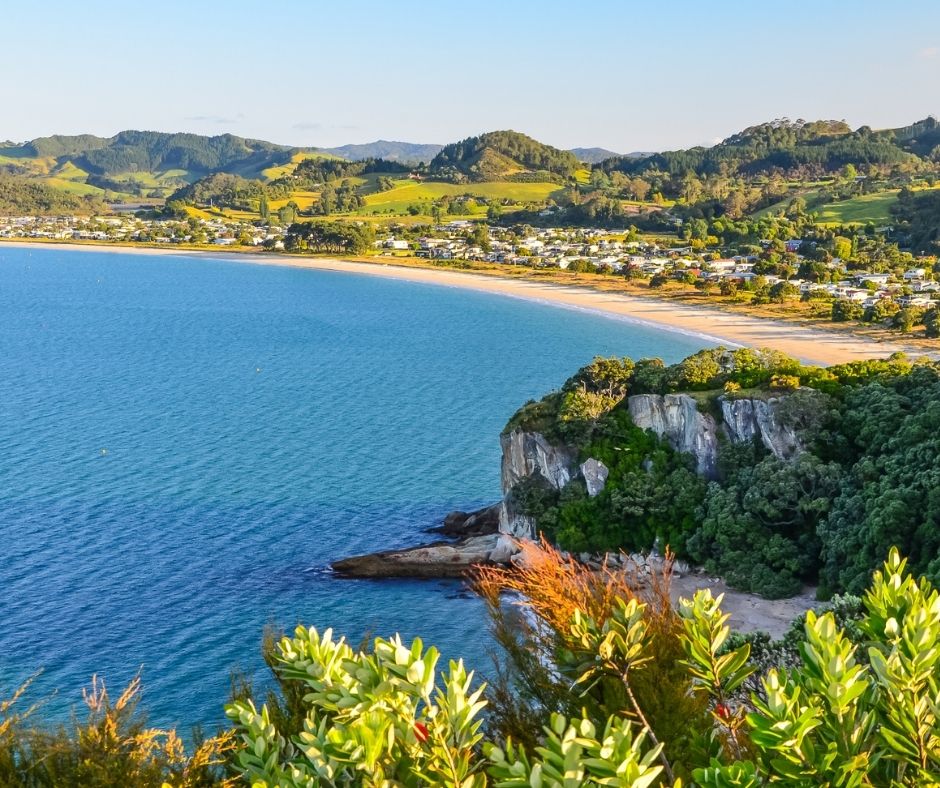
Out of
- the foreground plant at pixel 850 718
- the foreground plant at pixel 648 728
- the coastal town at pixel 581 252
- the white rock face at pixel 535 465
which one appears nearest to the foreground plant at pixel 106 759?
the foreground plant at pixel 648 728

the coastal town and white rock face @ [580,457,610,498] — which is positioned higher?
the coastal town

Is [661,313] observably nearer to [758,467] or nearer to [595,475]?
[595,475]

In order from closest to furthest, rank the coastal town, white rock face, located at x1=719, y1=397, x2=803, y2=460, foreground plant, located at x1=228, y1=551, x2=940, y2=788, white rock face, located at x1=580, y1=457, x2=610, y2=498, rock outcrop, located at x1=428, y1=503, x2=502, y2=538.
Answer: foreground plant, located at x1=228, y1=551, x2=940, y2=788 → white rock face, located at x1=719, y1=397, x2=803, y2=460 → white rock face, located at x1=580, y1=457, x2=610, y2=498 → rock outcrop, located at x1=428, y1=503, x2=502, y2=538 → the coastal town

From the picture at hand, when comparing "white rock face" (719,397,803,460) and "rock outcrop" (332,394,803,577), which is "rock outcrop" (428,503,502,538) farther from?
"white rock face" (719,397,803,460)

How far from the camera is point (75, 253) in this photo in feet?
532

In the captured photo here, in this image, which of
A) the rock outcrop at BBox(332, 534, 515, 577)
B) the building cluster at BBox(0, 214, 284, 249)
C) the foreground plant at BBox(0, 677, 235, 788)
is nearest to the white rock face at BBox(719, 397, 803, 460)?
the rock outcrop at BBox(332, 534, 515, 577)

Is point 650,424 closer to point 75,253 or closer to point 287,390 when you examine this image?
point 287,390

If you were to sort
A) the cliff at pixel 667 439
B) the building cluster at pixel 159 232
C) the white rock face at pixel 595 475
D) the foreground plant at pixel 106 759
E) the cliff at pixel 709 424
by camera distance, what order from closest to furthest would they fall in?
the foreground plant at pixel 106 759, the cliff at pixel 709 424, the cliff at pixel 667 439, the white rock face at pixel 595 475, the building cluster at pixel 159 232

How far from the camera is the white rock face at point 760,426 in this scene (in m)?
31.2

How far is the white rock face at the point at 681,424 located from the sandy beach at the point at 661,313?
29579mm

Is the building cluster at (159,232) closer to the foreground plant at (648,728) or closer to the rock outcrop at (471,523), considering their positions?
the rock outcrop at (471,523)

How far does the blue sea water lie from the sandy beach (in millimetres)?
3173

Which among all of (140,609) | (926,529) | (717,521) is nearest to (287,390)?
(140,609)

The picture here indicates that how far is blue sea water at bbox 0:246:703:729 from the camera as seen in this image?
2773cm
